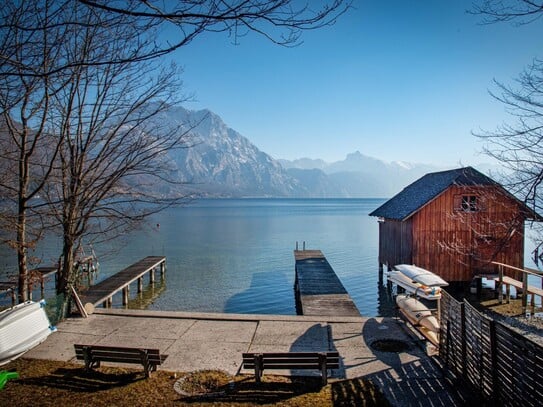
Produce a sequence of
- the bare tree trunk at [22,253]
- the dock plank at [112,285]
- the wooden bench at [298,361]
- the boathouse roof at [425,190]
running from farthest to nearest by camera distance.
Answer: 1. the boathouse roof at [425,190]
2. the dock plank at [112,285]
3. the bare tree trunk at [22,253]
4. the wooden bench at [298,361]

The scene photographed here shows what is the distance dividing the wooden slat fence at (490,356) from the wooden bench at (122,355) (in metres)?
6.47

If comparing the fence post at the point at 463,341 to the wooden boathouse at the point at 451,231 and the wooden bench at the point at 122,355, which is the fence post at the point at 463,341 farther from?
the wooden boathouse at the point at 451,231

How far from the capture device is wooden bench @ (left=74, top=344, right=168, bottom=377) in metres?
8.23

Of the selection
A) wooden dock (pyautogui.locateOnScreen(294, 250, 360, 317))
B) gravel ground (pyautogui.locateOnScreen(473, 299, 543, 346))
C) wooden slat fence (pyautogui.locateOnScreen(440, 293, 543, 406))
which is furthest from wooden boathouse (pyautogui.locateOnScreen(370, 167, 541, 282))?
wooden slat fence (pyautogui.locateOnScreen(440, 293, 543, 406))

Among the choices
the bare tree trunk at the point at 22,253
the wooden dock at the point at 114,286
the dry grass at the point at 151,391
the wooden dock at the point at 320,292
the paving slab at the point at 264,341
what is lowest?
the wooden dock at the point at 114,286

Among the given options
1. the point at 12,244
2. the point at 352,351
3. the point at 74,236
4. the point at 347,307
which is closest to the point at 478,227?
the point at 347,307

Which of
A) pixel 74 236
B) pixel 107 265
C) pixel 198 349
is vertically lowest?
A: pixel 107 265

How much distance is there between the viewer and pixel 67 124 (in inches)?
430

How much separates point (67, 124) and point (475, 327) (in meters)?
11.4

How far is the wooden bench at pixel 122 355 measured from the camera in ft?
27.0

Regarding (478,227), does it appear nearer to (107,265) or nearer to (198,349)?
(198,349)

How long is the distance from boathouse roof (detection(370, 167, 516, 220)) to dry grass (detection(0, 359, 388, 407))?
Answer: 1569cm

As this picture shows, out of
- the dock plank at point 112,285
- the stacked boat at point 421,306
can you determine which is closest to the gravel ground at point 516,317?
the stacked boat at point 421,306

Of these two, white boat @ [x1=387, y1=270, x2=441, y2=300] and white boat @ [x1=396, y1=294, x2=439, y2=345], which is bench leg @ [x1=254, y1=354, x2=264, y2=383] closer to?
white boat @ [x1=396, y1=294, x2=439, y2=345]
